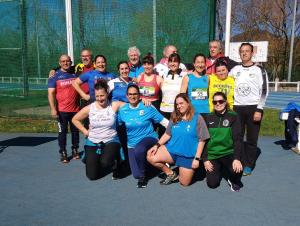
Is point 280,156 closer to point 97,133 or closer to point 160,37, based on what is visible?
point 97,133

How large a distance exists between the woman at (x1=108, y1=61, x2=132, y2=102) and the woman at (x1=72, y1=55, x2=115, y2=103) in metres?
0.20

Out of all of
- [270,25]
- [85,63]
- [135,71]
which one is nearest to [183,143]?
[135,71]

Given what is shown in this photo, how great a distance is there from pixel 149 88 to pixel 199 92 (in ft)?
2.56

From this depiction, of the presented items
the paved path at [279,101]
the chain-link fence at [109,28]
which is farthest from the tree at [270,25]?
the chain-link fence at [109,28]

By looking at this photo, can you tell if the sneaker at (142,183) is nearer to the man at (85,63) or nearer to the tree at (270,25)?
the man at (85,63)

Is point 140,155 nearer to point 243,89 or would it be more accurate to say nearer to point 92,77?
point 92,77

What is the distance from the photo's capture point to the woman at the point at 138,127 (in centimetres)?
445

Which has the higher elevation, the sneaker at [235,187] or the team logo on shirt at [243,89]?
the team logo on shirt at [243,89]

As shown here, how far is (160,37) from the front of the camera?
29.6ft

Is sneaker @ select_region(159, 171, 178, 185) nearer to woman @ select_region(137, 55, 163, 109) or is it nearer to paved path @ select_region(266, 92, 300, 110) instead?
woman @ select_region(137, 55, 163, 109)

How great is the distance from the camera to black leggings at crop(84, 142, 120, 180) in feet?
15.2

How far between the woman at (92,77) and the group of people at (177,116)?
16mm

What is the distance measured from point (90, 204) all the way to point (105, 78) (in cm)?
208

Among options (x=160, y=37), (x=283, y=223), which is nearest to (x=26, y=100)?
(x=160, y=37)
